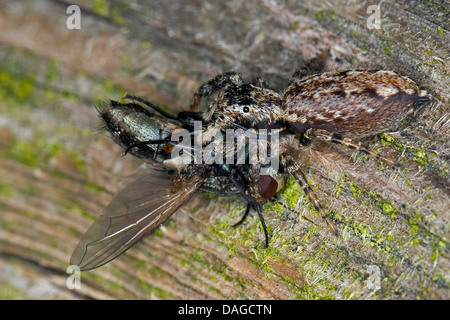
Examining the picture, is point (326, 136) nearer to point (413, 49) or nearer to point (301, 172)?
point (301, 172)

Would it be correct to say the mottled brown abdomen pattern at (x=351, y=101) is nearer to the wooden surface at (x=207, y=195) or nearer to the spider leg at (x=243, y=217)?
the wooden surface at (x=207, y=195)

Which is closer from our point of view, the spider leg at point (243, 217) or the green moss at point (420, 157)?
the green moss at point (420, 157)

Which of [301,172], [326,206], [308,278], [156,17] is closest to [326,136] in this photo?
[301,172]

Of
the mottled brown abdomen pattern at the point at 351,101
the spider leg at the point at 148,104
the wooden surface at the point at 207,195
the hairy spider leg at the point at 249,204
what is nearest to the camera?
the wooden surface at the point at 207,195

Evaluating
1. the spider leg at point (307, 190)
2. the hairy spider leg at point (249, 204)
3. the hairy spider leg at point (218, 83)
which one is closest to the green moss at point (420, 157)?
the spider leg at point (307, 190)

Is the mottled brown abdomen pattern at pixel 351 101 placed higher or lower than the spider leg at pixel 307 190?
higher

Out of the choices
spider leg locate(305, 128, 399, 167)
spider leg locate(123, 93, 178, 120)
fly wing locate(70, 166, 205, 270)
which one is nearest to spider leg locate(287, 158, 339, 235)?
spider leg locate(305, 128, 399, 167)

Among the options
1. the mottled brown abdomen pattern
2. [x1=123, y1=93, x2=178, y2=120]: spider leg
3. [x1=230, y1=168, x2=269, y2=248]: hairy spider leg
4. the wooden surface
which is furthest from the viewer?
[x1=123, y1=93, x2=178, y2=120]: spider leg

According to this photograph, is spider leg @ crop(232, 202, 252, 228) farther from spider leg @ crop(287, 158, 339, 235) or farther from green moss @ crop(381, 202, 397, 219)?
green moss @ crop(381, 202, 397, 219)
